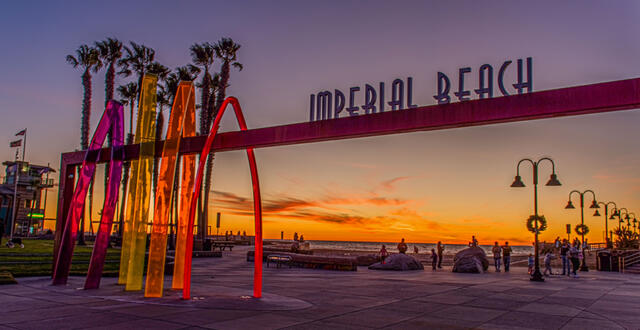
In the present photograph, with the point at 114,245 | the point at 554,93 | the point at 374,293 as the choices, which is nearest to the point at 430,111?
the point at 554,93

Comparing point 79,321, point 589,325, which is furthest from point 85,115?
point 589,325

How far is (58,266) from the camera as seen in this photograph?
543 inches

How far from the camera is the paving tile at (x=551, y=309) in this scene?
10.9m

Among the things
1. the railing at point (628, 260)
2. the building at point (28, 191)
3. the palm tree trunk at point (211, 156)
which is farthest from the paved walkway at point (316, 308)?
the building at point (28, 191)

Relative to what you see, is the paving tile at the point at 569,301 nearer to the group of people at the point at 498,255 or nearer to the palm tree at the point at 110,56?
the group of people at the point at 498,255

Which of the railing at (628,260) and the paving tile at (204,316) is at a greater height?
the railing at (628,260)

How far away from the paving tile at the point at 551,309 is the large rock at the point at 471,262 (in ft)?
39.0

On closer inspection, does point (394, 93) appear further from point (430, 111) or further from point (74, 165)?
point (74, 165)

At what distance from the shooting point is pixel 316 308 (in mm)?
10867

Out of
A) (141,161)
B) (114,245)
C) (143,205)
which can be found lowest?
(114,245)

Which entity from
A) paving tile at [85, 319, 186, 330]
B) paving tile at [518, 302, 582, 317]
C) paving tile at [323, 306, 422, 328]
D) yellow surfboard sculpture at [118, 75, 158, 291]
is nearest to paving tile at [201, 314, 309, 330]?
paving tile at [85, 319, 186, 330]

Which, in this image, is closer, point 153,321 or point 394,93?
point 153,321

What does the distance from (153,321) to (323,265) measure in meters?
17.4

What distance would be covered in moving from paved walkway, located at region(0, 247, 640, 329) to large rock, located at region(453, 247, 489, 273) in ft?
26.8
